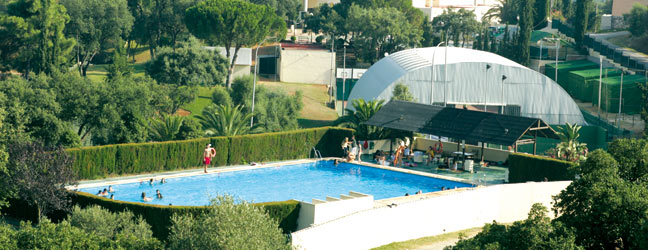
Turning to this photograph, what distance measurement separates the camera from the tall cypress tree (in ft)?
267

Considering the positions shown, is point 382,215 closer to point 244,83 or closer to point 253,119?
point 253,119

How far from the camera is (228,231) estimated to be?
20359mm

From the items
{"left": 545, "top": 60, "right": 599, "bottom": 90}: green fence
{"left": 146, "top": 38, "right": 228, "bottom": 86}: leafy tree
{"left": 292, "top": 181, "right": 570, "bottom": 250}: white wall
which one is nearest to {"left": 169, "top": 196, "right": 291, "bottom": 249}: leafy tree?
{"left": 292, "top": 181, "right": 570, "bottom": 250}: white wall

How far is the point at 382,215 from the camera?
29734 mm

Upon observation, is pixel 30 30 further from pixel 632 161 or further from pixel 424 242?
pixel 632 161

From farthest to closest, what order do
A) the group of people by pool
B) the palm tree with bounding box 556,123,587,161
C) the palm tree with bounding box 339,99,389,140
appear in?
the palm tree with bounding box 339,99,389,140, the palm tree with bounding box 556,123,587,161, the group of people by pool

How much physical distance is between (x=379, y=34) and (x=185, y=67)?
33.0 metres

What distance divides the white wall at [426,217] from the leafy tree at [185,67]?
109 ft

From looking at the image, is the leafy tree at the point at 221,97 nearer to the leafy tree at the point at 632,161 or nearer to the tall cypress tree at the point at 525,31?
the tall cypress tree at the point at 525,31

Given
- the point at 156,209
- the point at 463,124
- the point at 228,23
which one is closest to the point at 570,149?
the point at 463,124

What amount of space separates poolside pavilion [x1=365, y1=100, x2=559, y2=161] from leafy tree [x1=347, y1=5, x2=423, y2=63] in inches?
1768

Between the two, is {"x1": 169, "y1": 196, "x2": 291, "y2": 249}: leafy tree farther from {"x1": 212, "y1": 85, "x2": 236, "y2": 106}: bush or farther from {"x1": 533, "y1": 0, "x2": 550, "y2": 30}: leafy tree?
{"x1": 533, "y1": 0, "x2": 550, "y2": 30}: leafy tree

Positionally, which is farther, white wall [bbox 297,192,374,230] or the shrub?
white wall [bbox 297,192,374,230]

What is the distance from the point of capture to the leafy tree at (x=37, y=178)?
94.1 feet
